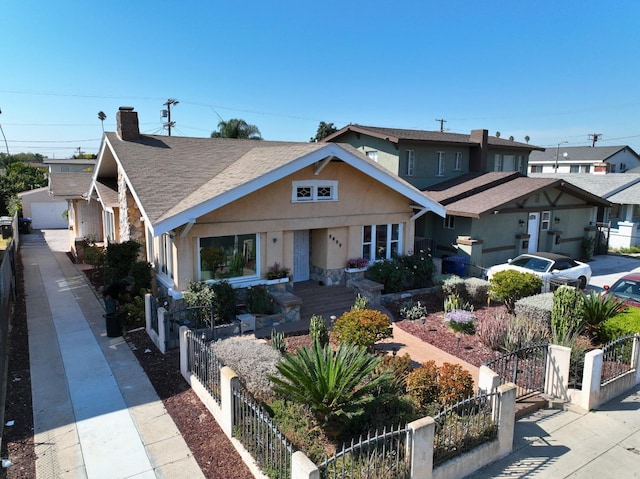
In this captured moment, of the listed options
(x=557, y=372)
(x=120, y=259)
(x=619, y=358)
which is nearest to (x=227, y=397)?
(x=557, y=372)

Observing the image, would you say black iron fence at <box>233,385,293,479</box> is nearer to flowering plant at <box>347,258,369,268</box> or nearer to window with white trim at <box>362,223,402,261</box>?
flowering plant at <box>347,258,369,268</box>

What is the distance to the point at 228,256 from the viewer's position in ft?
45.8

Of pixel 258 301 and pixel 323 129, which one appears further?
pixel 323 129

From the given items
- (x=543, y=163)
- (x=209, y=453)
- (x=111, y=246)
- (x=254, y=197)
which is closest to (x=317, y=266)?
(x=254, y=197)

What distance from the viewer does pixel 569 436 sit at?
26.5 ft

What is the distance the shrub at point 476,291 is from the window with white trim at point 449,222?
196 inches

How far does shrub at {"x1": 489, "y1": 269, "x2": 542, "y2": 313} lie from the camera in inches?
581

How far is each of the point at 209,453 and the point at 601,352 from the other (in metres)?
7.69

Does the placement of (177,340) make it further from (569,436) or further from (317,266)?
(569,436)

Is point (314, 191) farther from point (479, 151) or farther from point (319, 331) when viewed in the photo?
point (479, 151)

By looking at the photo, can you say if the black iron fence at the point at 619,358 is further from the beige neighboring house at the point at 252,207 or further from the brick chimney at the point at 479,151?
the brick chimney at the point at 479,151

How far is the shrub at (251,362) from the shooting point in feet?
26.3

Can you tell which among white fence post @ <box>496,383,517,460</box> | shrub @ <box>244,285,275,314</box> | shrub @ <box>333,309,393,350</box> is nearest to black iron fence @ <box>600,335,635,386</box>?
white fence post @ <box>496,383,517,460</box>

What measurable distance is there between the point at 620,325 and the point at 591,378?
10.5 feet
